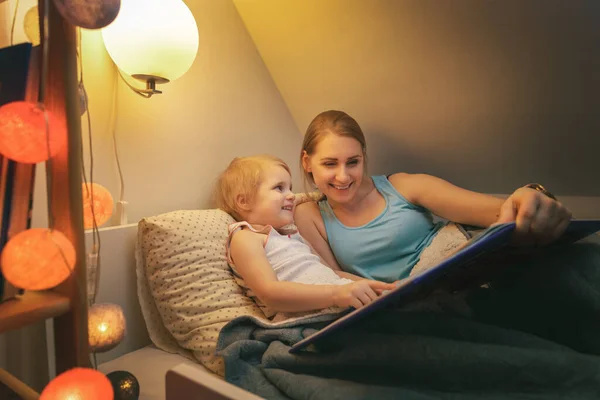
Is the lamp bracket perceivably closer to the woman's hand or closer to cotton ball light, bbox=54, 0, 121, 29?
cotton ball light, bbox=54, 0, 121, 29

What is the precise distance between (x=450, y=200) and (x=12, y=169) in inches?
38.7

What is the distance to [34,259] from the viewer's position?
19.6 inches

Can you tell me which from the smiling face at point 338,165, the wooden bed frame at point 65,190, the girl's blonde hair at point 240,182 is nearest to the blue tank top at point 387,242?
the smiling face at point 338,165

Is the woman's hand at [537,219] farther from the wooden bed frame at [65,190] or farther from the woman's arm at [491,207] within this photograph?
the wooden bed frame at [65,190]

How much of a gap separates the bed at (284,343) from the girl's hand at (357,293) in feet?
0.17

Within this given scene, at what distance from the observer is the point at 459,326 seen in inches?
25.0

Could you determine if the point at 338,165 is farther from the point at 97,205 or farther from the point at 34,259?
the point at 34,259

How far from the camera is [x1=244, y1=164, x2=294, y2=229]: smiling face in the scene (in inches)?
42.3

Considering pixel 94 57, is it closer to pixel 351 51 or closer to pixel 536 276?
pixel 351 51

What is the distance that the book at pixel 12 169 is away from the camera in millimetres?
536

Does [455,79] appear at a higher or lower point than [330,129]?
higher

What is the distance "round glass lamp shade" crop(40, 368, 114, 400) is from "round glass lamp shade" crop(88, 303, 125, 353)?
0.12 m

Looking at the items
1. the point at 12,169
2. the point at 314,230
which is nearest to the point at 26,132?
the point at 12,169

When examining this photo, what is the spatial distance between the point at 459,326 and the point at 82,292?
538mm
